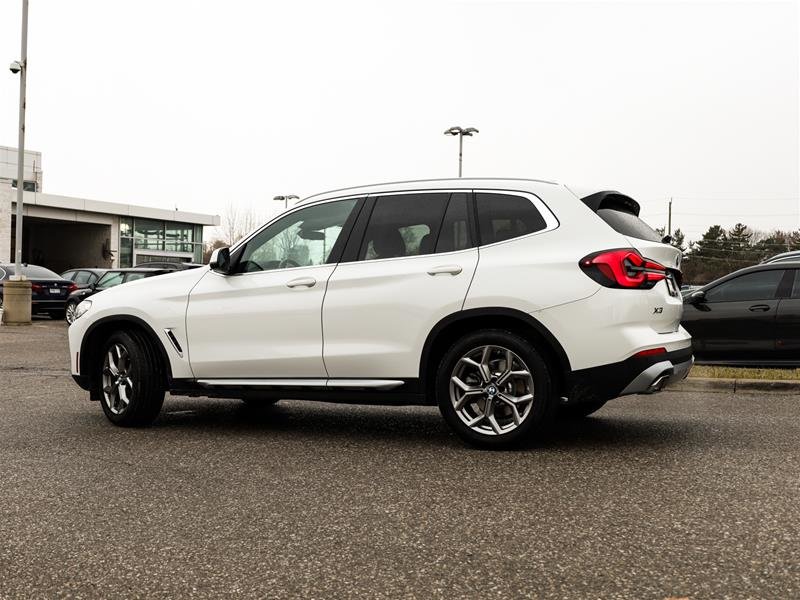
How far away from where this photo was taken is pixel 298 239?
6.20 metres

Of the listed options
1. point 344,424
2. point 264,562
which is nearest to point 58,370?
point 344,424

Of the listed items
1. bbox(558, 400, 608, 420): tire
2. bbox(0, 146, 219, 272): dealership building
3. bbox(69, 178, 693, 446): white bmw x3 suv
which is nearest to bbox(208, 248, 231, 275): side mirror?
bbox(69, 178, 693, 446): white bmw x3 suv

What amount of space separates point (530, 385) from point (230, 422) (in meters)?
2.80

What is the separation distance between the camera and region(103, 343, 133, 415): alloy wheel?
6.50 meters

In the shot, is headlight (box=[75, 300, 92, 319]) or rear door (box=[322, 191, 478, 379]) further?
headlight (box=[75, 300, 92, 319])

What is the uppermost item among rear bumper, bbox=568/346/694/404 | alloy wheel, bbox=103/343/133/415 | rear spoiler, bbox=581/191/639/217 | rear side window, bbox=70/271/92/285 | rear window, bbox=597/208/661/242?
rear spoiler, bbox=581/191/639/217

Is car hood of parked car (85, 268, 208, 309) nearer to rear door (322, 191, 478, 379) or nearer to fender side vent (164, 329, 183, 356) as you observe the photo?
fender side vent (164, 329, 183, 356)

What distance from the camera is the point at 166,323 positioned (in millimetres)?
6406

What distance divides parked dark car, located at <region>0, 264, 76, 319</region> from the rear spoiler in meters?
20.5

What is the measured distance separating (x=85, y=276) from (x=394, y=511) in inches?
893

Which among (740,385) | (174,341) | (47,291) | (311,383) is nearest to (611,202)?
(311,383)

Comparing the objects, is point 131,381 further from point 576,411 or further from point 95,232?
point 95,232

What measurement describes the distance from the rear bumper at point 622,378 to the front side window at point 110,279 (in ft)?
64.4

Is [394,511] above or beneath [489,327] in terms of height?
beneath
